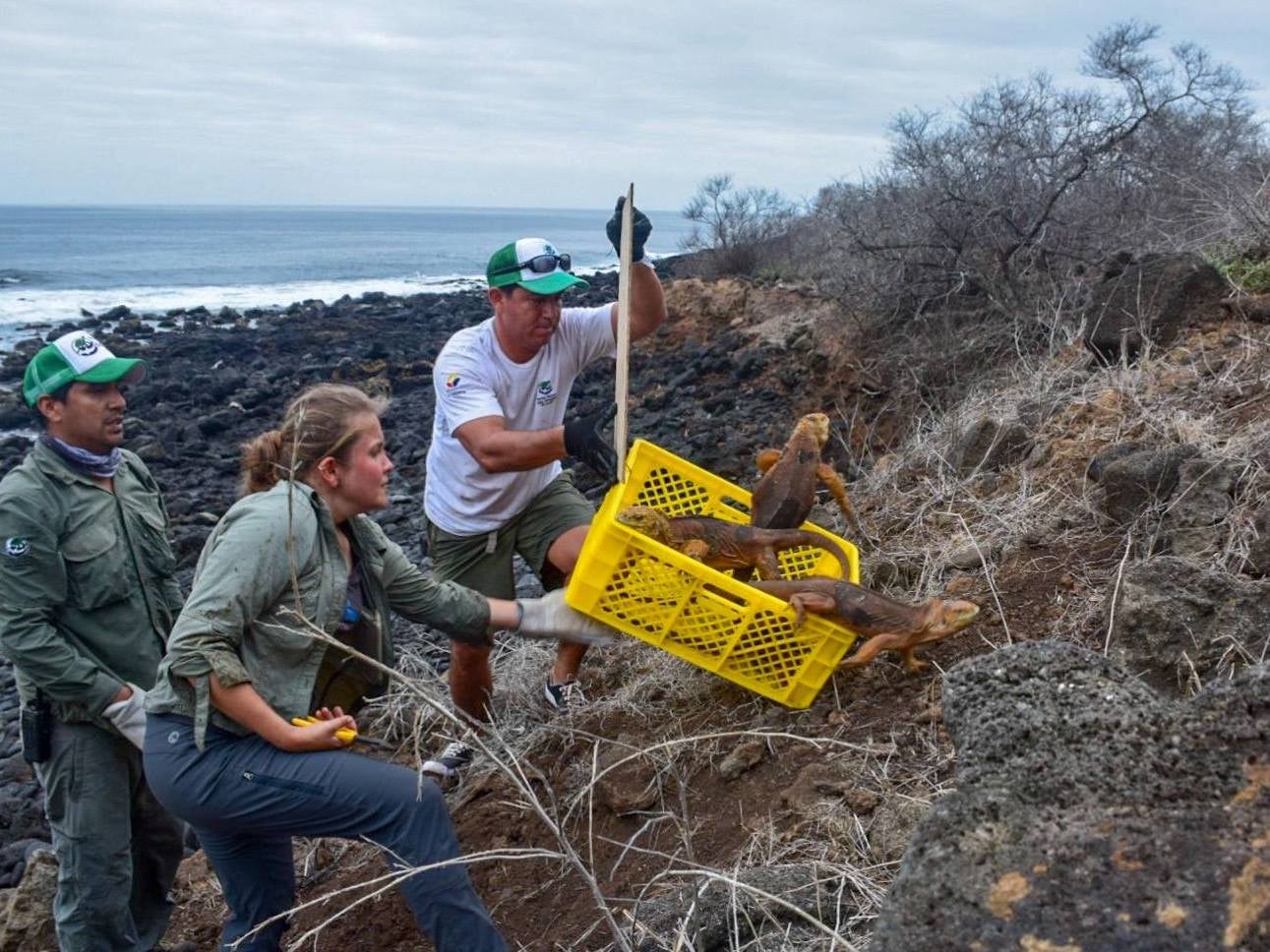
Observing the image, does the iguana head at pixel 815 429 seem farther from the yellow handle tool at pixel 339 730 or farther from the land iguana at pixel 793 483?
the yellow handle tool at pixel 339 730

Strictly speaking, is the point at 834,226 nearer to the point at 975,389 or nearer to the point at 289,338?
the point at 975,389

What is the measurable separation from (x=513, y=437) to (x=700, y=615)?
3.97 feet

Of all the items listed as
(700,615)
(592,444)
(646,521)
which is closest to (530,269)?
(592,444)

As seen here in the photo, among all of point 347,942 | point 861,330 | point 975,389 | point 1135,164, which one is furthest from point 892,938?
point 1135,164

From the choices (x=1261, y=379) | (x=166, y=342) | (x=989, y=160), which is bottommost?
(x=166, y=342)

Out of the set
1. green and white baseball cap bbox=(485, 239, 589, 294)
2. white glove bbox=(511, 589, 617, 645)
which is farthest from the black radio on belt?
green and white baseball cap bbox=(485, 239, 589, 294)

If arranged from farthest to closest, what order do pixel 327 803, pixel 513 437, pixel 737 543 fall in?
pixel 513 437
pixel 737 543
pixel 327 803

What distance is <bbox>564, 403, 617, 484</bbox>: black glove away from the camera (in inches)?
186

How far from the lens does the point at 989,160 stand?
12180 mm

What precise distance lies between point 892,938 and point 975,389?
6.97 m

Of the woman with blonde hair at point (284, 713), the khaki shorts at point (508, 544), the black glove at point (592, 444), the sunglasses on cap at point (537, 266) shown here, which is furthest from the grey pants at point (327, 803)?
the sunglasses on cap at point (537, 266)

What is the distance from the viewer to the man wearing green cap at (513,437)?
517cm

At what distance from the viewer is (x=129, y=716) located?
4180mm

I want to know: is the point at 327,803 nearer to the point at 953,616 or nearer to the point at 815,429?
the point at 953,616
